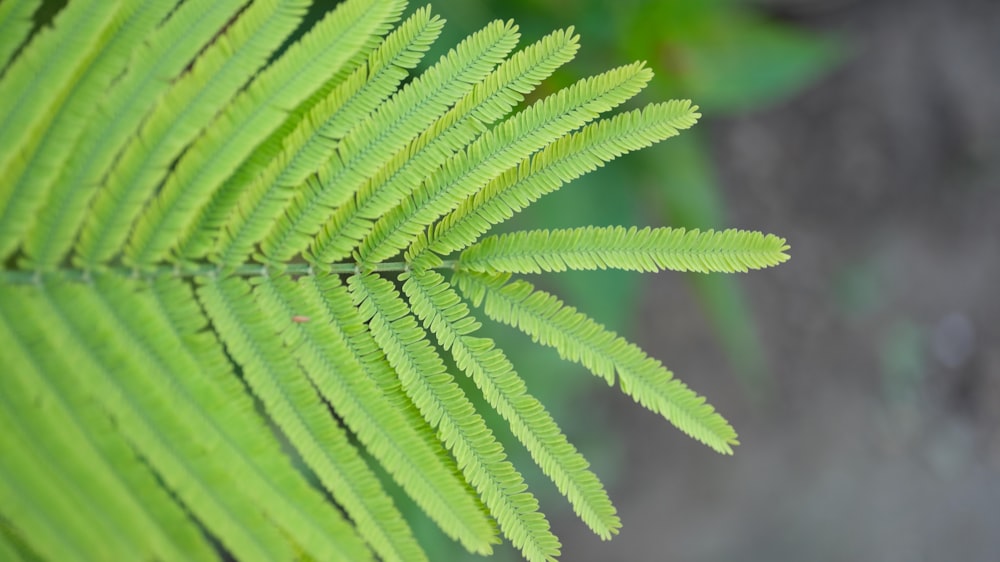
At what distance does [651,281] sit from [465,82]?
11.6 ft

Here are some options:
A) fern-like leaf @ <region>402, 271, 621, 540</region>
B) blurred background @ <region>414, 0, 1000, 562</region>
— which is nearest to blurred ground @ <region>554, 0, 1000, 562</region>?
blurred background @ <region>414, 0, 1000, 562</region>

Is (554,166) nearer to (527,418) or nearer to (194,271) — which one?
(527,418)

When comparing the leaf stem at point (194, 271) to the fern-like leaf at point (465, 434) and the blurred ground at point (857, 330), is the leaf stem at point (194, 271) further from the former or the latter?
the blurred ground at point (857, 330)

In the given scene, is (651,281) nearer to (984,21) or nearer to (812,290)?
(812,290)

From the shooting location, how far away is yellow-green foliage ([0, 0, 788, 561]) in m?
1.32

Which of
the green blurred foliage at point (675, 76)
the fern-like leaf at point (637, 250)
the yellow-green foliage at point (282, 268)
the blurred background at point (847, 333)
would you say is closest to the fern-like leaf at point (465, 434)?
the yellow-green foliage at point (282, 268)

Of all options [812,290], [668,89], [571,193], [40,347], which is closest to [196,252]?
[40,347]

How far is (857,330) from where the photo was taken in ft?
16.7

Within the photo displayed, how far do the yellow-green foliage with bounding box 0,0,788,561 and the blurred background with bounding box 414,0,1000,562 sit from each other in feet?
9.50

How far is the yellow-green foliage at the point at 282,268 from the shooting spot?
1.32 metres

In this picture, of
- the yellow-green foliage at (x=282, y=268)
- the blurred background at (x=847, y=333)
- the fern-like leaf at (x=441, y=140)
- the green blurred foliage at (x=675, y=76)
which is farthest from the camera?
the blurred background at (x=847, y=333)

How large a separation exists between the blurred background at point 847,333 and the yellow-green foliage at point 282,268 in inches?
114

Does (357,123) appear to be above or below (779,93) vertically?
below

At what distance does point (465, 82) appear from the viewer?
4.68 feet
